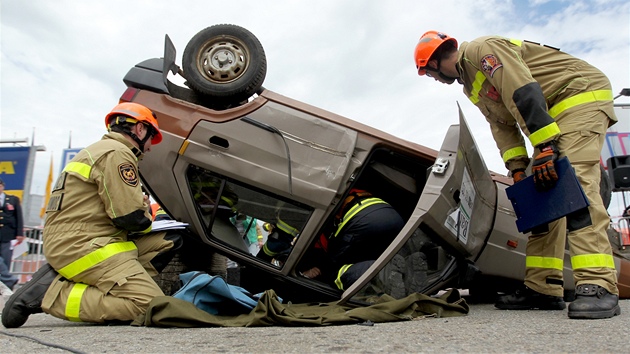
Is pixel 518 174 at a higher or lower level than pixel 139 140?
higher

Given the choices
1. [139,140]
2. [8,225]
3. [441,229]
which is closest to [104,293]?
[139,140]

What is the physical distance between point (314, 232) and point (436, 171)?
0.80m

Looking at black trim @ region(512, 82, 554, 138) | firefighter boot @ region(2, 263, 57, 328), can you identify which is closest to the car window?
firefighter boot @ region(2, 263, 57, 328)

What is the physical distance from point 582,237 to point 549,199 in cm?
24

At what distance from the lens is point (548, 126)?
8.06ft

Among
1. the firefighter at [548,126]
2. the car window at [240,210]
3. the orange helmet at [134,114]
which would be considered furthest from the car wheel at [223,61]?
the firefighter at [548,126]

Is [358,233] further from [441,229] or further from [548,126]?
[548,126]

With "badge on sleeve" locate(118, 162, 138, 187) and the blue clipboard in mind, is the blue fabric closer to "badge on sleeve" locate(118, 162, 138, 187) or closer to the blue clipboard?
"badge on sleeve" locate(118, 162, 138, 187)

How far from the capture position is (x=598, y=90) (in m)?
2.65

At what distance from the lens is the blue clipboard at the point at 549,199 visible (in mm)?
2352

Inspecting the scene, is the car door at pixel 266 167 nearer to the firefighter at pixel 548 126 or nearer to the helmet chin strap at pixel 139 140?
the helmet chin strap at pixel 139 140

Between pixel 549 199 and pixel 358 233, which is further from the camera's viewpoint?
pixel 358 233

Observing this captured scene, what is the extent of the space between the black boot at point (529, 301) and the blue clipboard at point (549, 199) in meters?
0.46

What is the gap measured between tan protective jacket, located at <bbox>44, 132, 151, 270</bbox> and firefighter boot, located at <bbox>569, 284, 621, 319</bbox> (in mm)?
2191
